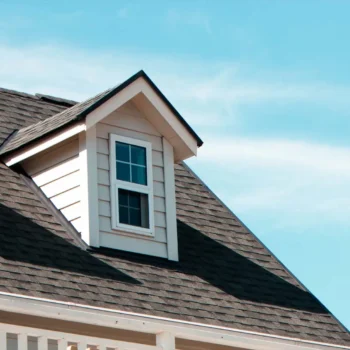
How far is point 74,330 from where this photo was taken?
11.1m

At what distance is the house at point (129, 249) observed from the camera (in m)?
11.1

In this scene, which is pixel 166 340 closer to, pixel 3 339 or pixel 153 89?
pixel 3 339

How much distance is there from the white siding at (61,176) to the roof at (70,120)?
229mm

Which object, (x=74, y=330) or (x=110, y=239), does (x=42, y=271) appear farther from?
(x=110, y=239)

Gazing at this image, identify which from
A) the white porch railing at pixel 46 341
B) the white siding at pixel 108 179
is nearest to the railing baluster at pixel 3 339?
the white porch railing at pixel 46 341

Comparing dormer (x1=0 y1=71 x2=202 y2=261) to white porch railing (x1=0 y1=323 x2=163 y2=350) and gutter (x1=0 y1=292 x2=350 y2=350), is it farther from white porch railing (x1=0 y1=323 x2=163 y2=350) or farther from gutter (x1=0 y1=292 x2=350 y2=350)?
white porch railing (x1=0 y1=323 x2=163 y2=350)

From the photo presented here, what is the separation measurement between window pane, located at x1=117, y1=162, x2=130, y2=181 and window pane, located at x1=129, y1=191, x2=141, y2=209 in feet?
0.58

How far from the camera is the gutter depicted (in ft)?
34.2

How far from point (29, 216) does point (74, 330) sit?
1.68 meters

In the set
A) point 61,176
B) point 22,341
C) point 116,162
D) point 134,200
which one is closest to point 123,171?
point 116,162

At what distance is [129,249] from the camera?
12.6 metres

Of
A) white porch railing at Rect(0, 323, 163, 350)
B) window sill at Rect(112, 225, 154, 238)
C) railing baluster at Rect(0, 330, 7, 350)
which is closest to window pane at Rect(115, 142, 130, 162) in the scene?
window sill at Rect(112, 225, 154, 238)

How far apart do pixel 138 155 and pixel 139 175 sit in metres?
0.25

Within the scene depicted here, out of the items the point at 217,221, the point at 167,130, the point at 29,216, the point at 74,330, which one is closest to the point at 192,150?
the point at 167,130
